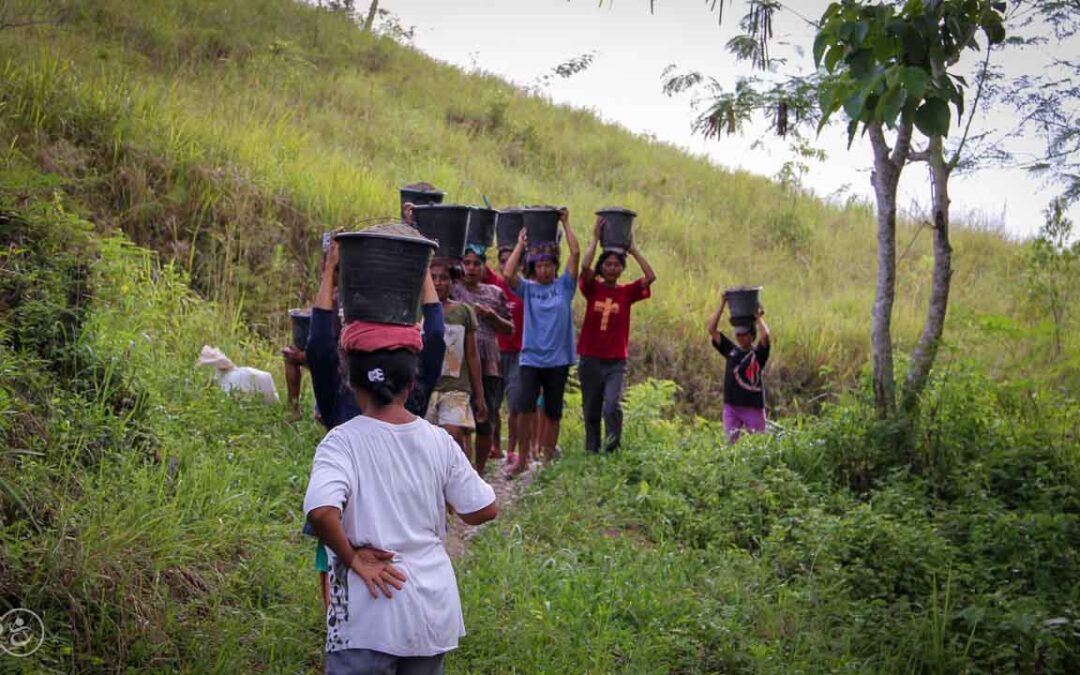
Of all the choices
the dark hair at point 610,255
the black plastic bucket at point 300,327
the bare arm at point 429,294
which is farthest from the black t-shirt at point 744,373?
the bare arm at point 429,294

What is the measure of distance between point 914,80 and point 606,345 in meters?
4.93

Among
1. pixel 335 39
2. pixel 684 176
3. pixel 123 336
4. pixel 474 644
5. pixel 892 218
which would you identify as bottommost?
pixel 474 644

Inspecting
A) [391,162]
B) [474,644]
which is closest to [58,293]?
[474,644]

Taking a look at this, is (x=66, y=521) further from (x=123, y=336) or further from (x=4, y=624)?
(x=123, y=336)

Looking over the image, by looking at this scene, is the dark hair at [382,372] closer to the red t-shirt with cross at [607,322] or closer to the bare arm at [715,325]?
the red t-shirt with cross at [607,322]

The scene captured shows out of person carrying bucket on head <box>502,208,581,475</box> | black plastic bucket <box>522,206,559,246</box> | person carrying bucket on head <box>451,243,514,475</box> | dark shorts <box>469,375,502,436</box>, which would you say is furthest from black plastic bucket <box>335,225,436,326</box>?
person carrying bucket on head <box>502,208,581,475</box>

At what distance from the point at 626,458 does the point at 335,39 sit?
50.9ft

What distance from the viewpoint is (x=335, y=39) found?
2145 cm

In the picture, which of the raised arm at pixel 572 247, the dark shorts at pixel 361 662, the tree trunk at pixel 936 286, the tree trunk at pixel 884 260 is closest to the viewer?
the dark shorts at pixel 361 662

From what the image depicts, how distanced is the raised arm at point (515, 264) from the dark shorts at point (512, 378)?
0.62 metres

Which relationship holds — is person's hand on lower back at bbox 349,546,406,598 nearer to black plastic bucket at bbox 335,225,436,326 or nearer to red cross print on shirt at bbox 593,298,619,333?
black plastic bucket at bbox 335,225,436,326

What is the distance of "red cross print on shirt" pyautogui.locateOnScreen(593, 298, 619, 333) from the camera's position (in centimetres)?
890

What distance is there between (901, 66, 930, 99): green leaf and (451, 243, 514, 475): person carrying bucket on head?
388 cm

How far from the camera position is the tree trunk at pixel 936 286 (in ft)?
25.4
